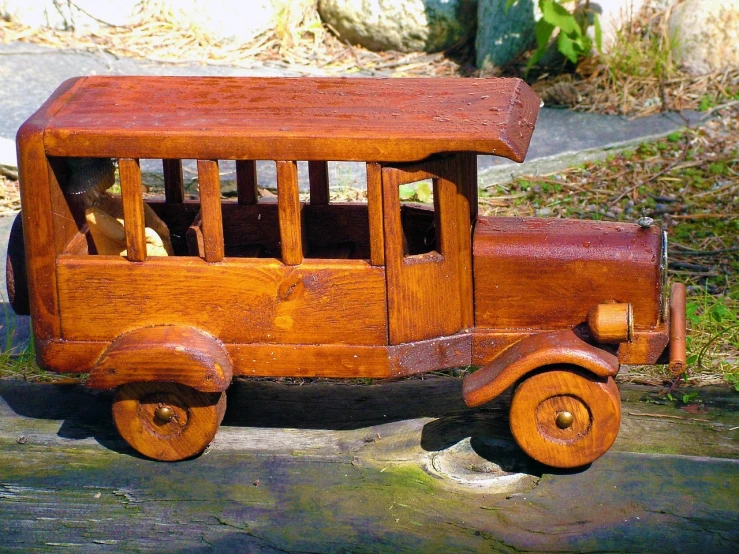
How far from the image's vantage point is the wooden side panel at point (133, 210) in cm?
263

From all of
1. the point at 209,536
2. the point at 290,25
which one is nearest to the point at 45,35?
the point at 290,25

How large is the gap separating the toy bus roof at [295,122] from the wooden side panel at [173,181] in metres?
0.38

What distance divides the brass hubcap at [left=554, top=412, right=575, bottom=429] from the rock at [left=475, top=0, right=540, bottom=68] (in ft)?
14.3

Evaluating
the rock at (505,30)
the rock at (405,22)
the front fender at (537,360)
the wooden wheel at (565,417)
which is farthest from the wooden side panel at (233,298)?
the rock at (405,22)

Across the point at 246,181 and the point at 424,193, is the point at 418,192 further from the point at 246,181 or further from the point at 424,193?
the point at 246,181

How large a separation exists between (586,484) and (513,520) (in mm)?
262

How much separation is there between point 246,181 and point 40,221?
0.72 metres

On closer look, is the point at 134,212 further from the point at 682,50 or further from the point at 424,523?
the point at 682,50

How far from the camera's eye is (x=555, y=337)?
2.65 m

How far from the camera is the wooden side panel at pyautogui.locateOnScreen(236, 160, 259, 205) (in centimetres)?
312

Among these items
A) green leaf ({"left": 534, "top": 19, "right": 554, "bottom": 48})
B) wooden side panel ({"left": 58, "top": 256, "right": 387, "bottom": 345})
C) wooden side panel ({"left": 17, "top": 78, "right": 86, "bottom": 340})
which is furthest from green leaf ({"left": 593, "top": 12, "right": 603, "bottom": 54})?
wooden side panel ({"left": 17, "top": 78, "right": 86, "bottom": 340})

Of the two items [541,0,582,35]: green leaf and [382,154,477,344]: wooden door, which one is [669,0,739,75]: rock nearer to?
[541,0,582,35]: green leaf

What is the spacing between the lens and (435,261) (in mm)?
2656

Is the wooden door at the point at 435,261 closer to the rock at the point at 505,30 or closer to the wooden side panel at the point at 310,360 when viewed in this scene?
the wooden side panel at the point at 310,360
